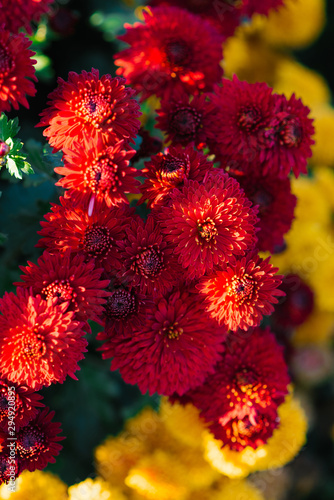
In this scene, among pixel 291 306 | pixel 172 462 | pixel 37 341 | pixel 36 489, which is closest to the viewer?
pixel 37 341

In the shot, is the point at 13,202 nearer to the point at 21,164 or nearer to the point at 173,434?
the point at 21,164

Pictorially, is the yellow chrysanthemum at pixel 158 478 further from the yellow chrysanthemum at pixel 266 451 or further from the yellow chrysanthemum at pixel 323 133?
the yellow chrysanthemum at pixel 323 133

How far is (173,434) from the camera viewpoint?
1.03m

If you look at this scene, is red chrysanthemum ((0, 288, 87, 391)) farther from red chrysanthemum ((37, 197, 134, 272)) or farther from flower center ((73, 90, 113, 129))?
flower center ((73, 90, 113, 129))

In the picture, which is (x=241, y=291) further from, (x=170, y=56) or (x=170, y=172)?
(x=170, y=56)

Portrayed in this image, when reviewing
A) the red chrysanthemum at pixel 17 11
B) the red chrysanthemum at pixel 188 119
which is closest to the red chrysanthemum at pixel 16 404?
the red chrysanthemum at pixel 188 119

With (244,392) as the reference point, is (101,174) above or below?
above

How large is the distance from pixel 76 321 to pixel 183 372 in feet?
0.65

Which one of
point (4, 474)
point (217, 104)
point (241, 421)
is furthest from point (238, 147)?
point (4, 474)

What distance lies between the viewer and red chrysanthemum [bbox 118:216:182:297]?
0.70 meters

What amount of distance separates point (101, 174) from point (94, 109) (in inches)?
3.9

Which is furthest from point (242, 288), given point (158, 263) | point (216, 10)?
point (216, 10)

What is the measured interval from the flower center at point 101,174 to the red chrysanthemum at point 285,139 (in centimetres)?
26

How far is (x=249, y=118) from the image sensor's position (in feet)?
2.62
